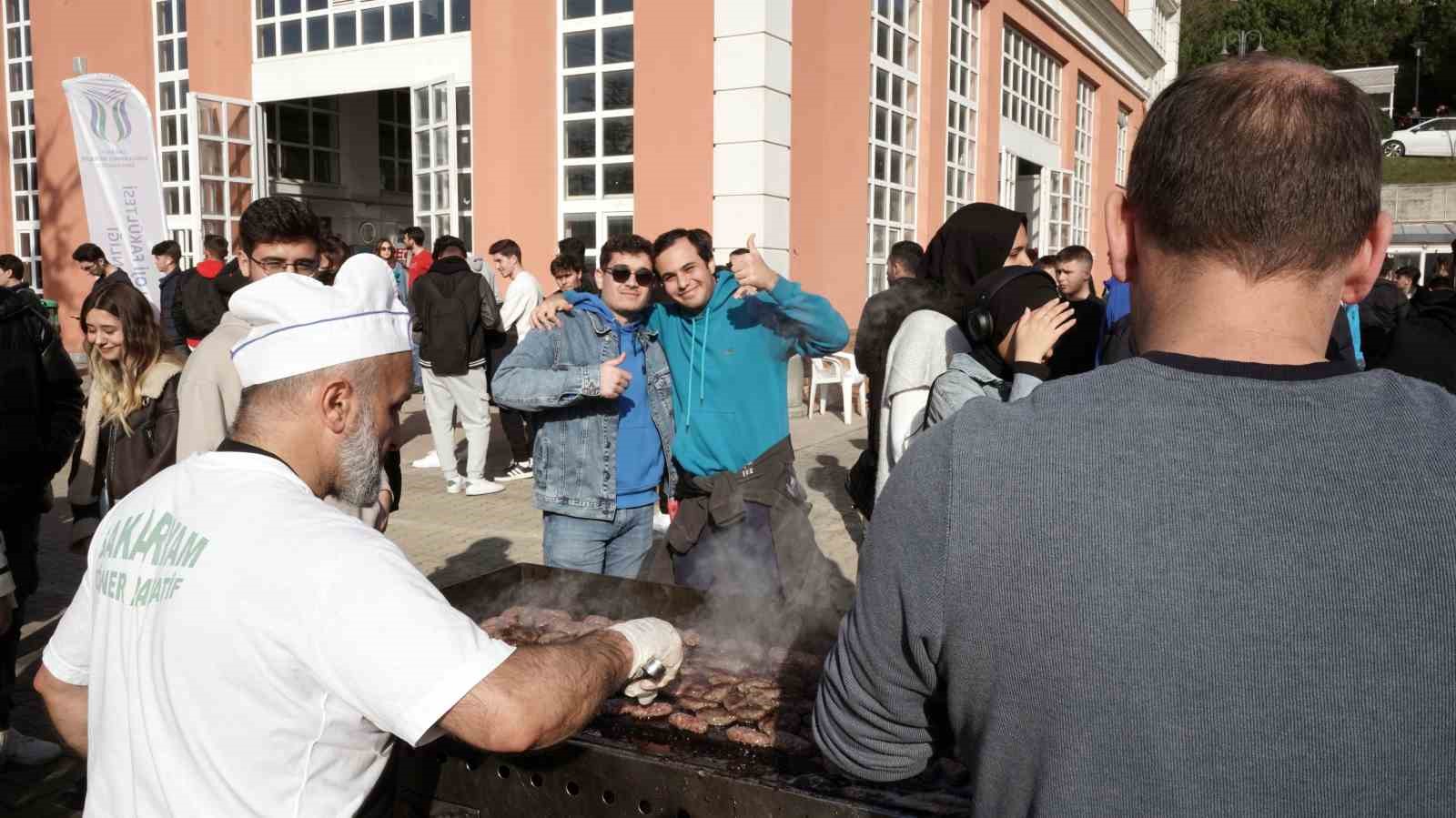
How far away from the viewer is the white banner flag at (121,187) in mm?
12047

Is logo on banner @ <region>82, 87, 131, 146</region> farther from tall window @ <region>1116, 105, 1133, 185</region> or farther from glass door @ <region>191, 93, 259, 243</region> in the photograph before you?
tall window @ <region>1116, 105, 1133, 185</region>

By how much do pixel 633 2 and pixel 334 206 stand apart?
9.20m

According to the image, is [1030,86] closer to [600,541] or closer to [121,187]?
[121,187]

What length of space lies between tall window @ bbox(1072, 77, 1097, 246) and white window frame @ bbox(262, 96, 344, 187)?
15.4 meters

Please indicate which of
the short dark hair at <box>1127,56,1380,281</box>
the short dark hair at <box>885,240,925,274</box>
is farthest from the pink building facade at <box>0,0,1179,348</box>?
the short dark hair at <box>1127,56,1380,281</box>

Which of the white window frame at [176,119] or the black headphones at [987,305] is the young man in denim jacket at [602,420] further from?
the white window frame at [176,119]

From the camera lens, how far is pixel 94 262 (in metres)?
10.4

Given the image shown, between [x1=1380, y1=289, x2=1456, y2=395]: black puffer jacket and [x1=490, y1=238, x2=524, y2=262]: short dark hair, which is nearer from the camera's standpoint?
[x1=1380, y1=289, x2=1456, y2=395]: black puffer jacket

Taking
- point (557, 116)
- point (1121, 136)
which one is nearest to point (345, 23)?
point (557, 116)

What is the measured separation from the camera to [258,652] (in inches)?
64.4

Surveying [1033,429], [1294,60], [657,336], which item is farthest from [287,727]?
[657,336]

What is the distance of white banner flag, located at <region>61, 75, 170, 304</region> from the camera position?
1205 centimetres

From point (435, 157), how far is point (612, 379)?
9859 millimetres

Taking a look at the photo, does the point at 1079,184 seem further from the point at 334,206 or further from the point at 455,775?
the point at 455,775
